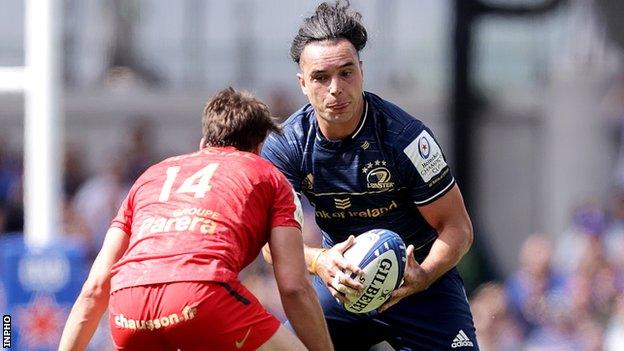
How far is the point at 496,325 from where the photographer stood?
11.8 metres

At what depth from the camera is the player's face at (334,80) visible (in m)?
6.35

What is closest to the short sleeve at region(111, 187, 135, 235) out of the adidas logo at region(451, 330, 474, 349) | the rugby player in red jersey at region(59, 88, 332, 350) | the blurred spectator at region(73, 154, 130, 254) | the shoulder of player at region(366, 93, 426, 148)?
the rugby player in red jersey at region(59, 88, 332, 350)

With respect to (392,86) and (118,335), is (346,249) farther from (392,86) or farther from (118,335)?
(392,86)

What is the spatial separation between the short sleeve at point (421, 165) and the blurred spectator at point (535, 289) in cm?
560

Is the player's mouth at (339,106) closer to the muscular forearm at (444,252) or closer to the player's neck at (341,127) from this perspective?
the player's neck at (341,127)

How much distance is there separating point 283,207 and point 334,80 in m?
0.78

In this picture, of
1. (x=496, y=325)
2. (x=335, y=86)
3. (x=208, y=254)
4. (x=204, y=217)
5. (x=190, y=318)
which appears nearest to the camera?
(x=190, y=318)

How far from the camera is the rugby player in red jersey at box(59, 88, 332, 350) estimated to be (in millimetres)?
5566

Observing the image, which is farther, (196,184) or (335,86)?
(335,86)

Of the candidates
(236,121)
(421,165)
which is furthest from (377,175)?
(236,121)

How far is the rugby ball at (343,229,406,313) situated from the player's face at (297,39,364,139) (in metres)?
0.55

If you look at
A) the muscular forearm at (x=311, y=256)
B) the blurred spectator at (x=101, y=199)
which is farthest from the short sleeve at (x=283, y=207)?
the blurred spectator at (x=101, y=199)

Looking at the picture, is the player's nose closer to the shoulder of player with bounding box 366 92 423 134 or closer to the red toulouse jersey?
the shoulder of player with bounding box 366 92 423 134

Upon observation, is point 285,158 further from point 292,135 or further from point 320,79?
point 320,79
